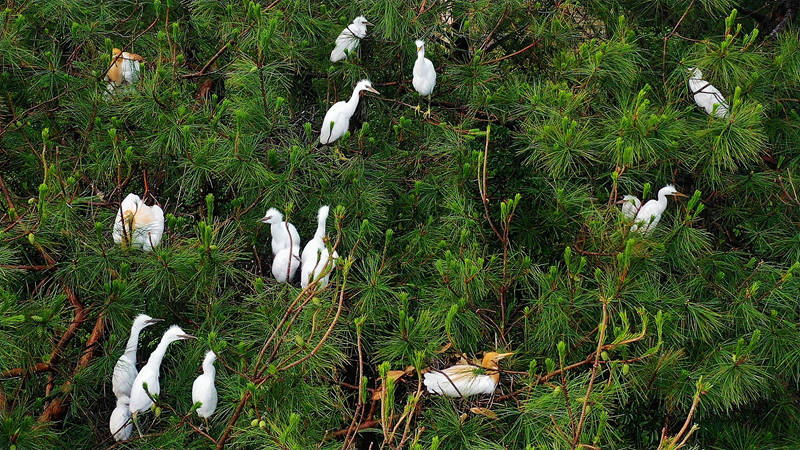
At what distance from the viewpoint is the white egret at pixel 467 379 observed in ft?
5.50

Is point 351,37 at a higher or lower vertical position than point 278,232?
higher

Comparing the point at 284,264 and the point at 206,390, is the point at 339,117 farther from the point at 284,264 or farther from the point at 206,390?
the point at 206,390

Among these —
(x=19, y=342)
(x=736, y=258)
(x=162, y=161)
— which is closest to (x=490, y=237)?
(x=736, y=258)

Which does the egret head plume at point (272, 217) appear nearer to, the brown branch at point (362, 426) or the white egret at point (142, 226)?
the white egret at point (142, 226)

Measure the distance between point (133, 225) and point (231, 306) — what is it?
0.84 feet

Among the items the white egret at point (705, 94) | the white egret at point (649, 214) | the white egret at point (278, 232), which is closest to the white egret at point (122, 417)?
the white egret at point (278, 232)

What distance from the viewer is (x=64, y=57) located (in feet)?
7.61

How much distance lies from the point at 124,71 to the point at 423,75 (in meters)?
0.68

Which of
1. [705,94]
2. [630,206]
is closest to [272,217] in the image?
[630,206]

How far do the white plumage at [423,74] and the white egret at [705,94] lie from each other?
0.62 meters

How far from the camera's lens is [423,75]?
84.6 inches

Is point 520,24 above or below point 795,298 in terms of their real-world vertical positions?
above

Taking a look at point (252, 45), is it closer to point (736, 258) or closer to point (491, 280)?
point (491, 280)

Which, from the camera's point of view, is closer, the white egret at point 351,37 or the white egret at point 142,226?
the white egret at point 142,226
